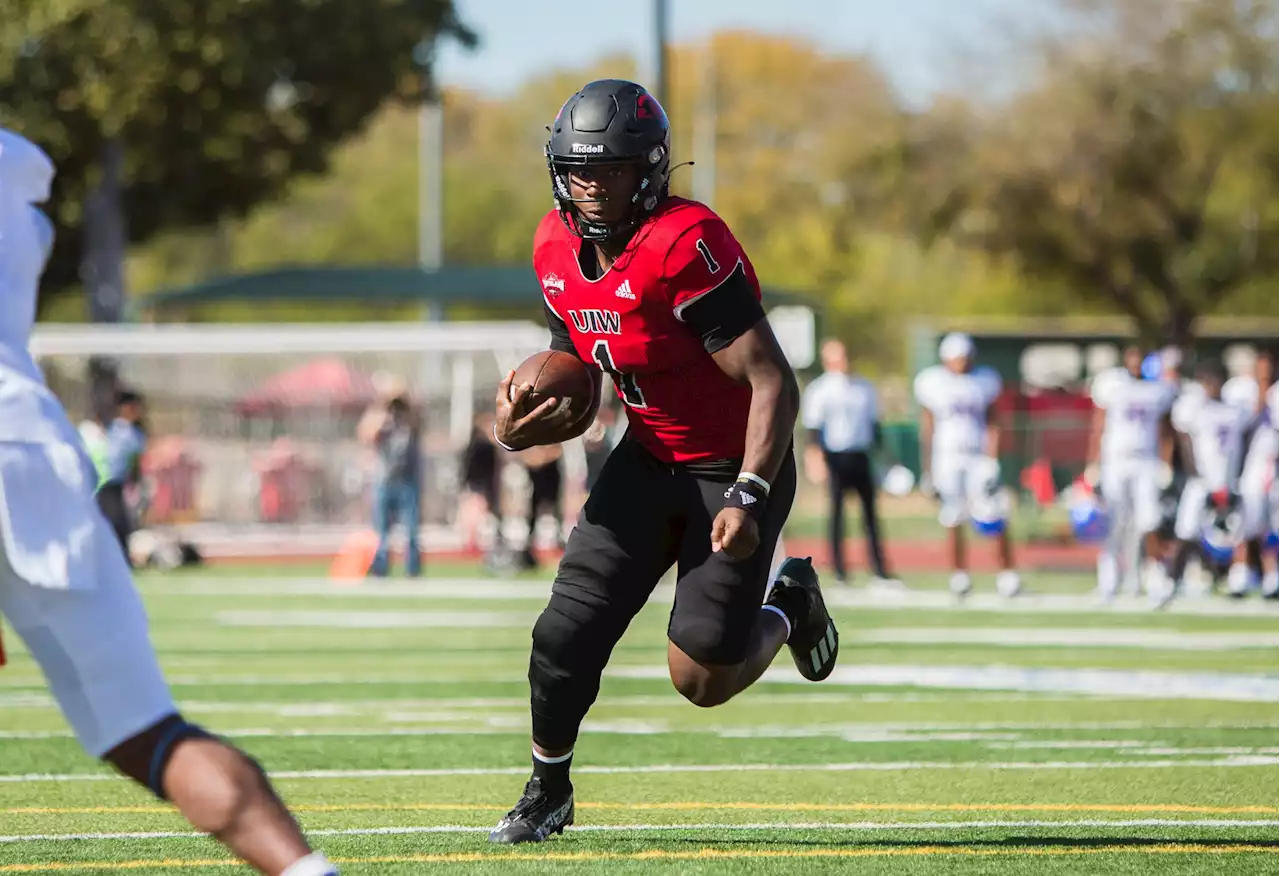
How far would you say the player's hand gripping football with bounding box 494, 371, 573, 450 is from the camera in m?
5.59

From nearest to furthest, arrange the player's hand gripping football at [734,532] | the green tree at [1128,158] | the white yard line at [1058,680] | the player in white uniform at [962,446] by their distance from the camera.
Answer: the player's hand gripping football at [734,532]
the white yard line at [1058,680]
the player in white uniform at [962,446]
the green tree at [1128,158]

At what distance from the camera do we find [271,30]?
27031 millimetres

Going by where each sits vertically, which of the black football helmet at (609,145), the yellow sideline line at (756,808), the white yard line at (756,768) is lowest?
the white yard line at (756,768)

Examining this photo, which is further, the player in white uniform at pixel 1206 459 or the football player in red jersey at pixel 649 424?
the player in white uniform at pixel 1206 459

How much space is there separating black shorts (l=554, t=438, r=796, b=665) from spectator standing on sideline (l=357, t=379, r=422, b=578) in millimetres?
12909

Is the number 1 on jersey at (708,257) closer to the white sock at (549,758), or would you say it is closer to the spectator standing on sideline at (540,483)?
the white sock at (549,758)

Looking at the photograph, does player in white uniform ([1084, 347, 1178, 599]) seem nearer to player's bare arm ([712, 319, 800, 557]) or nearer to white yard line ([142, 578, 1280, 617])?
white yard line ([142, 578, 1280, 617])

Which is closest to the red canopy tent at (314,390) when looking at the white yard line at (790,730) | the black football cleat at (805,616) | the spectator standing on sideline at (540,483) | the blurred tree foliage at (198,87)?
the spectator standing on sideline at (540,483)

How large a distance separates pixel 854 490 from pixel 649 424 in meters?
10.9

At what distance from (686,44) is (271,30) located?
2370 inches

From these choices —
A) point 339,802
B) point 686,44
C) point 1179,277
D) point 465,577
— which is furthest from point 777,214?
point 339,802

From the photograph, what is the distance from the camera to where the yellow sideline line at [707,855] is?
208 inches

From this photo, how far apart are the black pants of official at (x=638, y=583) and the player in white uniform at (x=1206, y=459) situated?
34.7 ft

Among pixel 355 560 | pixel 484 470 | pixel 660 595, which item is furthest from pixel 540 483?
pixel 660 595
